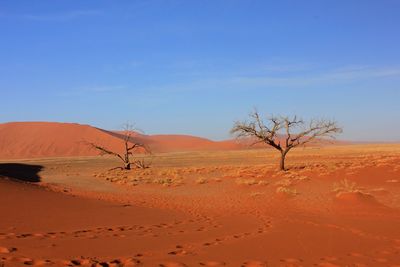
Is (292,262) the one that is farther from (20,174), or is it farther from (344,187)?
(20,174)

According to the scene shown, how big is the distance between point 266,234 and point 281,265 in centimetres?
299

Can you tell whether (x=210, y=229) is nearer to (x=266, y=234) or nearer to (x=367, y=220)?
(x=266, y=234)

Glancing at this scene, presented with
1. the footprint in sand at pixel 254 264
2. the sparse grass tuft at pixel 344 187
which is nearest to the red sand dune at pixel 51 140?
the sparse grass tuft at pixel 344 187

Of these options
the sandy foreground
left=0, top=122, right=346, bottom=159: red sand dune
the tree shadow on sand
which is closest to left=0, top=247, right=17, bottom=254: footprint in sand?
the sandy foreground

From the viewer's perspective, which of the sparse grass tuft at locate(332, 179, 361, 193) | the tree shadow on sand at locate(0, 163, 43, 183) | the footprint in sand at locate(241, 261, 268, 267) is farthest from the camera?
the tree shadow on sand at locate(0, 163, 43, 183)

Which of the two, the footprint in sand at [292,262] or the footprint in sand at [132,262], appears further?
the footprint in sand at [292,262]

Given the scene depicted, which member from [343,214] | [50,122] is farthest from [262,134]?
[50,122]

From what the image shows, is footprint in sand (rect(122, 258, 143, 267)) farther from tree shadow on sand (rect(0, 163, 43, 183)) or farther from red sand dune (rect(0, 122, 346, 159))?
red sand dune (rect(0, 122, 346, 159))

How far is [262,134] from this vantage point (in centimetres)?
2988

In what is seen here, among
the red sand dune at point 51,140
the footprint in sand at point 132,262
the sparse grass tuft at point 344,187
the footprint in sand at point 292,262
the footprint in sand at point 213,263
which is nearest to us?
the footprint in sand at point 132,262

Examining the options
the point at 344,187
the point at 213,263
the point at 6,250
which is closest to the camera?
the point at 213,263

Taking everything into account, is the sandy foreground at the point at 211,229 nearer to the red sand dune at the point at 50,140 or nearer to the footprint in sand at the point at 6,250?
the footprint in sand at the point at 6,250

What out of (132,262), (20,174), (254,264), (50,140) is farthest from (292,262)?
(50,140)

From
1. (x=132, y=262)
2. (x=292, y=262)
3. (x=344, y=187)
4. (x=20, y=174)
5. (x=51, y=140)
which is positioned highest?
(x=51, y=140)
